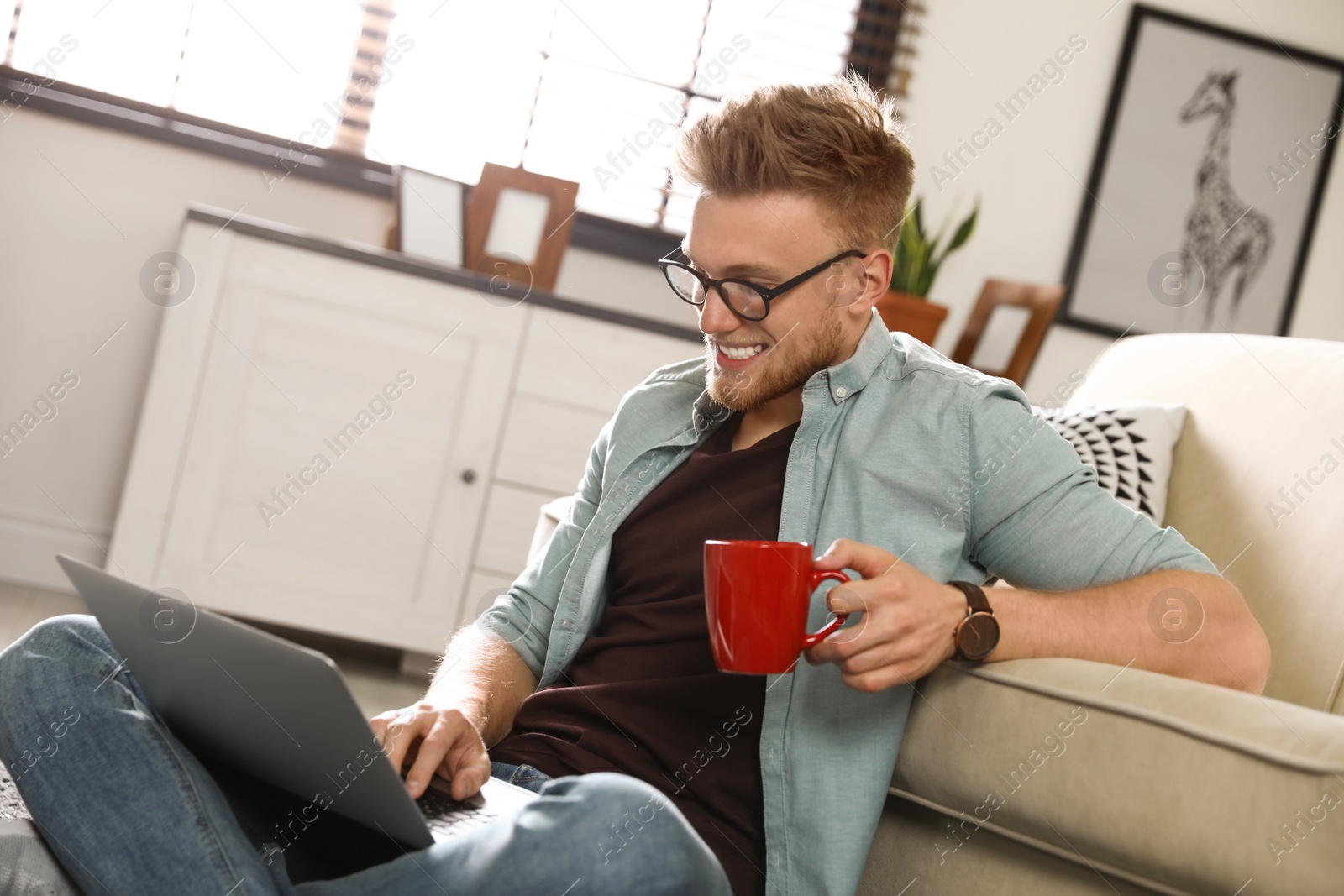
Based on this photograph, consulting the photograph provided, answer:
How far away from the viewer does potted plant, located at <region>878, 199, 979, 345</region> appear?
2920 millimetres

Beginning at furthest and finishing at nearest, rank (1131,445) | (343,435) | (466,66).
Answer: (466,66) → (343,435) → (1131,445)

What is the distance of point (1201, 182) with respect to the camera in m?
3.23


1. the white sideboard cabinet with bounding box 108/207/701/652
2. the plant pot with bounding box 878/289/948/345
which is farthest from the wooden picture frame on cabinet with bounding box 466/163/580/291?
the plant pot with bounding box 878/289/948/345

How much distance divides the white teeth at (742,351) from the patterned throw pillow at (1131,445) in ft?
1.38

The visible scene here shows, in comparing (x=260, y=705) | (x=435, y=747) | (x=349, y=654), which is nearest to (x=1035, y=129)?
(x=349, y=654)

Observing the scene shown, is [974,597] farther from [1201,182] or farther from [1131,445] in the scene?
[1201,182]

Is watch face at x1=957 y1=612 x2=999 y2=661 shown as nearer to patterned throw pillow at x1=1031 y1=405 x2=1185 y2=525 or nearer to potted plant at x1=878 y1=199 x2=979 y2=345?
patterned throw pillow at x1=1031 y1=405 x2=1185 y2=525

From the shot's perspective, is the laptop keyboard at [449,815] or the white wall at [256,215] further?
the white wall at [256,215]

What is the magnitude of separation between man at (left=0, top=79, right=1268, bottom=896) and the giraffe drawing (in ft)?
7.53

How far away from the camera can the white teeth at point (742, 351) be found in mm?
1241

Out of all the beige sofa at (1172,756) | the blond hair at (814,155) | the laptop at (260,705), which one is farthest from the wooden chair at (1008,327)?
the laptop at (260,705)

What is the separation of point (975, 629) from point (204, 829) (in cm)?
63

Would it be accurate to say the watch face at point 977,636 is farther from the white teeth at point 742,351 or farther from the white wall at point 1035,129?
the white wall at point 1035,129

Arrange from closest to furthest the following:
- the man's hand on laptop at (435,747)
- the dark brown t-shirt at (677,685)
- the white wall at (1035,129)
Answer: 1. the man's hand on laptop at (435,747)
2. the dark brown t-shirt at (677,685)
3. the white wall at (1035,129)
